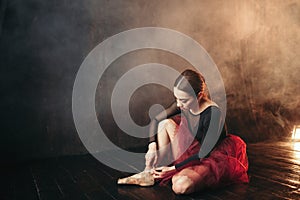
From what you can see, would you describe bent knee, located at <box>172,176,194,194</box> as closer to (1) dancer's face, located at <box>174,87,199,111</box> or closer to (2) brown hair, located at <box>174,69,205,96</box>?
(1) dancer's face, located at <box>174,87,199,111</box>

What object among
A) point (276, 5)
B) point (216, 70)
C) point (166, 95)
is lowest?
point (166, 95)

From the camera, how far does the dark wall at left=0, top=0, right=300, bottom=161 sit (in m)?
3.22

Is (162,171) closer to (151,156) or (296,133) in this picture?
(151,156)

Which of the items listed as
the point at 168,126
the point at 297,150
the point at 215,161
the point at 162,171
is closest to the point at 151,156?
the point at 162,171

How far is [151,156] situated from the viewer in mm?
2205

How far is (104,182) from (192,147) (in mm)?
870

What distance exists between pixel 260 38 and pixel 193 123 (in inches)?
109

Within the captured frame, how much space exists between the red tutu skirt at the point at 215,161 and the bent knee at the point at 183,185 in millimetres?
37

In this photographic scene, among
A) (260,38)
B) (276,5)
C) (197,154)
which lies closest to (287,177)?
(197,154)

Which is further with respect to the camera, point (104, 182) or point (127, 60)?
point (127, 60)

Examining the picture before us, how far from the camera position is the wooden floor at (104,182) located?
79.6 inches

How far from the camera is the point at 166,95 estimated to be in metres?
3.90

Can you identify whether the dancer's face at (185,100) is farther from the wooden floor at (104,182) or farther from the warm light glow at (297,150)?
the warm light glow at (297,150)

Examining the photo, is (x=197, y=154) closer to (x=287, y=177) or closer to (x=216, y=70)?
(x=287, y=177)
